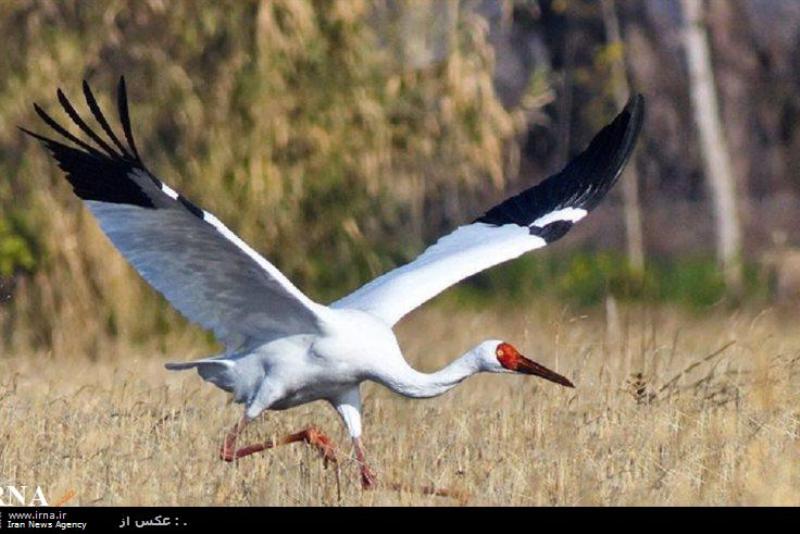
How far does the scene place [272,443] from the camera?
8.26 meters

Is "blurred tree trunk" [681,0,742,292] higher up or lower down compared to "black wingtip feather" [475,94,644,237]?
higher up

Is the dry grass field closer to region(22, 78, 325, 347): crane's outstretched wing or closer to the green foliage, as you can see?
region(22, 78, 325, 347): crane's outstretched wing

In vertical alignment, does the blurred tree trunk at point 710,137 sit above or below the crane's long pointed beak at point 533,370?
above

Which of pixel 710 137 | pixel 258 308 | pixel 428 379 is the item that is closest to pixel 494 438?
pixel 428 379

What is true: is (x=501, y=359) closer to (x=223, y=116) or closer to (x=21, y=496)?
(x=21, y=496)

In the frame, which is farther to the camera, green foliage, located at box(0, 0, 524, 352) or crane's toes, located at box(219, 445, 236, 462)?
green foliage, located at box(0, 0, 524, 352)

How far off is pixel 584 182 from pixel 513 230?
57 centimetres

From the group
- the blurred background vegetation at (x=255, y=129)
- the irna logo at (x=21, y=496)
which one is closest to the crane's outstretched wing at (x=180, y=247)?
the irna logo at (x=21, y=496)

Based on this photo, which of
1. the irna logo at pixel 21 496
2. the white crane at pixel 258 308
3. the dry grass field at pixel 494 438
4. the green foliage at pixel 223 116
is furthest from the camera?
the green foliage at pixel 223 116

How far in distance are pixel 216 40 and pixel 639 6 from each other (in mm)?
12535

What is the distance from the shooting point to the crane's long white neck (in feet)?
26.8

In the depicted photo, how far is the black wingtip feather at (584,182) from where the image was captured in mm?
9695

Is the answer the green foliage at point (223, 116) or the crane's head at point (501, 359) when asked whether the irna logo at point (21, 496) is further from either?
the green foliage at point (223, 116)

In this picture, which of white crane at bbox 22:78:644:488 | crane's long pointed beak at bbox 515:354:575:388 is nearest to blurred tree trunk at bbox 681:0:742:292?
white crane at bbox 22:78:644:488
